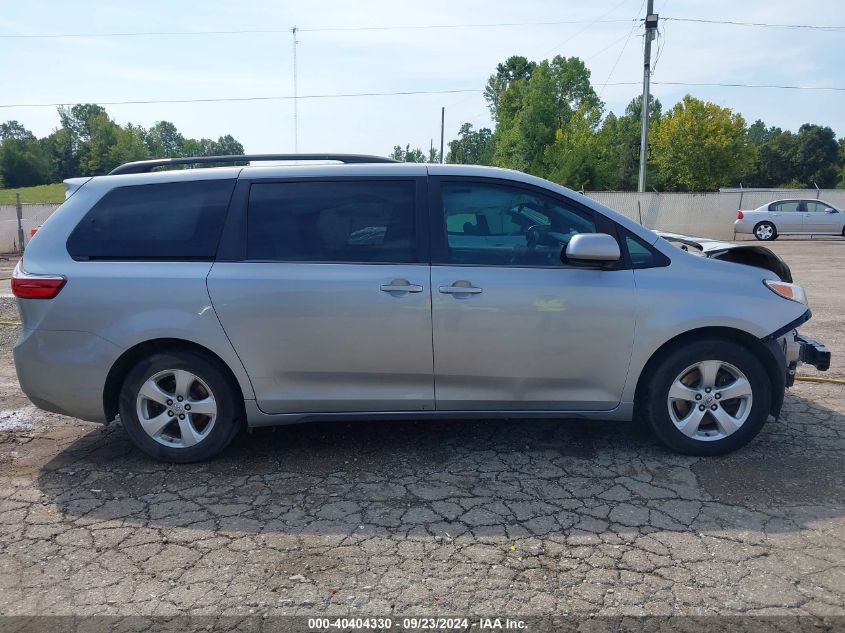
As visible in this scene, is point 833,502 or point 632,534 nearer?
point 632,534

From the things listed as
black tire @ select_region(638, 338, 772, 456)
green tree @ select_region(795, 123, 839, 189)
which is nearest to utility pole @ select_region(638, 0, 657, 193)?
black tire @ select_region(638, 338, 772, 456)

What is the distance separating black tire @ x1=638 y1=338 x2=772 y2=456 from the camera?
411 cm

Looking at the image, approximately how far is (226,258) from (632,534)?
9.04 feet

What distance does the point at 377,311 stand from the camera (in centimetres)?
402

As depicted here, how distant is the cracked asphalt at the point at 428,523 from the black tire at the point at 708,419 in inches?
4.3

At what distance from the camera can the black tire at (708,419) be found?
4.11m

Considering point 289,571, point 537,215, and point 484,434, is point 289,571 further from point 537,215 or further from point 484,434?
point 537,215

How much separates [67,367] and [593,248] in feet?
10.6

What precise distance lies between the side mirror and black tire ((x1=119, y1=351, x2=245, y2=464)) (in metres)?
2.22

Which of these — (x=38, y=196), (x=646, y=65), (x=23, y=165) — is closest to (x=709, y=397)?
(x=646, y=65)

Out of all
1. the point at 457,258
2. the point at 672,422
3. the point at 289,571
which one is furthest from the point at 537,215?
the point at 289,571

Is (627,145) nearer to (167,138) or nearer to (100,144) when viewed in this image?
(100,144)

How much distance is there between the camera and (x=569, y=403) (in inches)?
165

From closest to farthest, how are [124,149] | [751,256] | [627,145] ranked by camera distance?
[751,256]
[124,149]
[627,145]
